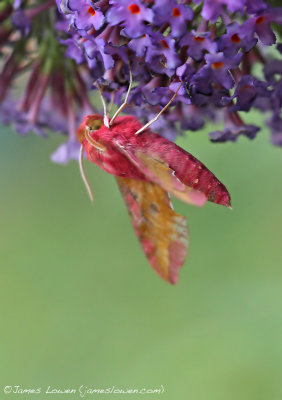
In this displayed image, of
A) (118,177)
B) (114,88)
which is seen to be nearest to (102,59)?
(114,88)

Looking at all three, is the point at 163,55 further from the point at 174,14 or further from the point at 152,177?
the point at 152,177

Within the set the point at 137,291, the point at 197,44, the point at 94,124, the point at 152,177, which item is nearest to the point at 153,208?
the point at 152,177

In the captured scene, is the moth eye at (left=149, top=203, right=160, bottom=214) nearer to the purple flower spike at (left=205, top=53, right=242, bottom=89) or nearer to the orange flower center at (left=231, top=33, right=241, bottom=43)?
the purple flower spike at (left=205, top=53, right=242, bottom=89)

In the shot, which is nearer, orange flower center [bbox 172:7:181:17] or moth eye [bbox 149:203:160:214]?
orange flower center [bbox 172:7:181:17]

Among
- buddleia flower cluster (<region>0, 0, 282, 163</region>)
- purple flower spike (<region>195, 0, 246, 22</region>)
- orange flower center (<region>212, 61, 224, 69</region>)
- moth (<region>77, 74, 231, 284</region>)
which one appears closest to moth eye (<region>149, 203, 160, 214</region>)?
moth (<region>77, 74, 231, 284</region>)

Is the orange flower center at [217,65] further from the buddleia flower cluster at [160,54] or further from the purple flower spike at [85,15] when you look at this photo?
the purple flower spike at [85,15]

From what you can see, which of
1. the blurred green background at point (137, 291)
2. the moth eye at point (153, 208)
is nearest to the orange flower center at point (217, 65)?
the moth eye at point (153, 208)
